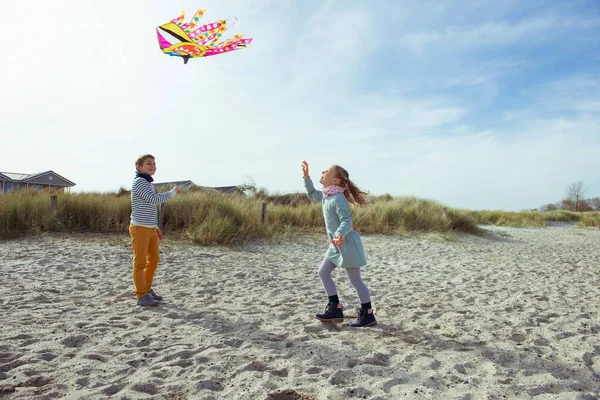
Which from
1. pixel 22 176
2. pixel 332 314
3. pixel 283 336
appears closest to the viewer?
pixel 283 336

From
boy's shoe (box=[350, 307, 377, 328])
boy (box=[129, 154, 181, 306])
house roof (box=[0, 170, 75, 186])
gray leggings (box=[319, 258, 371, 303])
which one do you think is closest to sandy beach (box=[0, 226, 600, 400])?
boy's shoe (box=[350, 307, 377, 328])

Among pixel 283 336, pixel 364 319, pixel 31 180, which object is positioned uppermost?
pixel 31 180

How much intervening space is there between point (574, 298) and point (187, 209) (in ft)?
31.2

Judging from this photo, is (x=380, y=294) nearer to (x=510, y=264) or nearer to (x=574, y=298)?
(x=574, y=298)

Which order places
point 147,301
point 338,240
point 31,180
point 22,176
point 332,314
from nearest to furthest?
1. point 338,240
2. point 332,314
3. point 147,301
4. point 31,180
5. point 22,176

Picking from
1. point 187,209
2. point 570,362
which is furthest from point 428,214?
point 570,362

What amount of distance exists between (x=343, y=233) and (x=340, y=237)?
0.07m

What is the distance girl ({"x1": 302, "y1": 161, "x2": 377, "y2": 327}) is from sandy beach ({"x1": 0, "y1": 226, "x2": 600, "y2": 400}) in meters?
0.20

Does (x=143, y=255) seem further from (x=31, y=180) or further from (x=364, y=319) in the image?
(x=31, y=180)

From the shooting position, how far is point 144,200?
4.54 meters

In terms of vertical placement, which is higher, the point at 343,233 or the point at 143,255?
the point at 343,233

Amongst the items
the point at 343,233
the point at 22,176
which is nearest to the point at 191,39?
the point at 343,233

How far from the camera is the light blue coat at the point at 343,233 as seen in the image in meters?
3.74

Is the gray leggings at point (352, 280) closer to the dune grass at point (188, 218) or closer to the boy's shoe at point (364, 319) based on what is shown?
the boy's shoe at point (364, 319)
